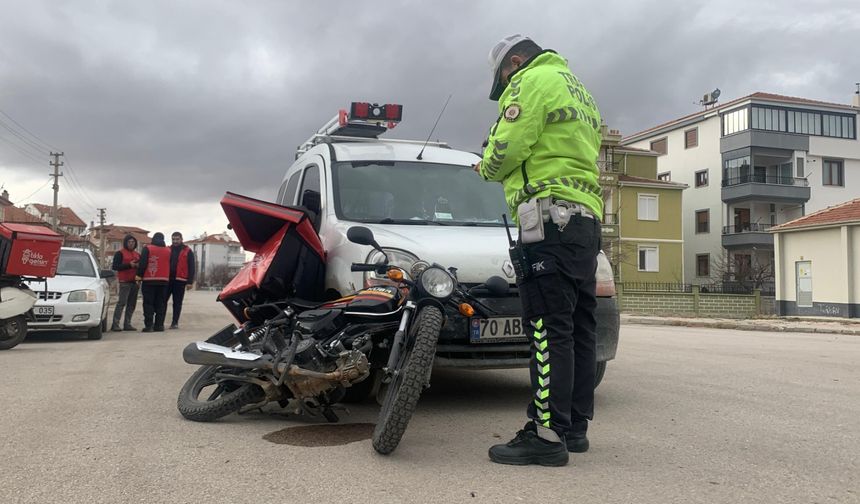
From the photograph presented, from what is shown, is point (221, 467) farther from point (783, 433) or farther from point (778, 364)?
point (778, 364)

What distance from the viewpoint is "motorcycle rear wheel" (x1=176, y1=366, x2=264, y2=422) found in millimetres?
4340

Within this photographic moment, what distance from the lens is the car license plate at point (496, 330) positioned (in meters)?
4.50

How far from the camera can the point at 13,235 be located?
9047mm

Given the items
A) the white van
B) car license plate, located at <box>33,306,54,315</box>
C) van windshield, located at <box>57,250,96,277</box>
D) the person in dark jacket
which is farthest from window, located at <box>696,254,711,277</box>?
the white van

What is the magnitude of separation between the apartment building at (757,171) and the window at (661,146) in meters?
2.31

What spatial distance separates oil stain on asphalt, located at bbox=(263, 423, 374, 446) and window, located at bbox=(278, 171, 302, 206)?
2886 millimetres

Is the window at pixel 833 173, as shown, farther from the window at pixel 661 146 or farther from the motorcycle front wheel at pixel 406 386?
the motorcycle front wheel at pixel 406 386

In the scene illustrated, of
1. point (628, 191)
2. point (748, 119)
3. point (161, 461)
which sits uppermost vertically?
point (748, 119)

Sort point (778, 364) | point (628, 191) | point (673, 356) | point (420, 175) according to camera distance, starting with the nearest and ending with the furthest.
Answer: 1. point (420, 175)
2. point (778, 364)
3. point (673, 356)
4. point (628, 191)

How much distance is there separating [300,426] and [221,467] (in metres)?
0.99

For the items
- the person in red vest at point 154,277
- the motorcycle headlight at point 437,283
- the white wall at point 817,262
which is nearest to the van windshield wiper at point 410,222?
the motorcycle headlight at point 437,283

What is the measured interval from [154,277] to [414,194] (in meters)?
8.76

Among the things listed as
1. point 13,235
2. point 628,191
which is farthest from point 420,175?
point 628,191

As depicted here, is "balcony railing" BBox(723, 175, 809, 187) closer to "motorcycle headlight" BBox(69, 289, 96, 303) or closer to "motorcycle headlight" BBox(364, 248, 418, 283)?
"motorcycle headlight" BBox(69, 289, 96, 303)
